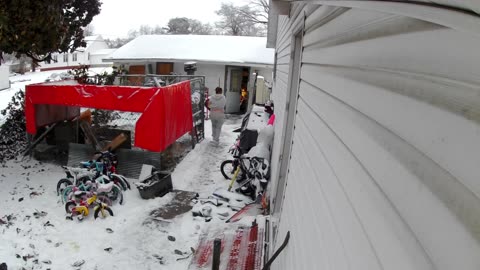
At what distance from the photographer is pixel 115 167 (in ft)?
28.1

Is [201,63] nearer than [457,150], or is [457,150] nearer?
[457,150]

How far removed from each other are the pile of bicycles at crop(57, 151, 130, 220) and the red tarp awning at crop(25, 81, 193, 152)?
3.14 ft

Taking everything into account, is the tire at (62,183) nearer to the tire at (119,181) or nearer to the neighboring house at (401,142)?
the tire at (119,181)

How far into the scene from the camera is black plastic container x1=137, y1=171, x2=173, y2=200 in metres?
7.39

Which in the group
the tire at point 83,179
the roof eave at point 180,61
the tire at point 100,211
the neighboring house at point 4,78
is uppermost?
the roof eave at point 180,61

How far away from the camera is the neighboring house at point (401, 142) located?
0.63 m

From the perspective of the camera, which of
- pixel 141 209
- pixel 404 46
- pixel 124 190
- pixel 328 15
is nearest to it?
pixel 404 46

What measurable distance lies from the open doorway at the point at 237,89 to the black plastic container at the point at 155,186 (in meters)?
10.8

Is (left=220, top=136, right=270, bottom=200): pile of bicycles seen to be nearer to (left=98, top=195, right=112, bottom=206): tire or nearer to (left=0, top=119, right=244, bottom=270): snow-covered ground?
(left=0, top=119, right=244, bottom=270): snow-covered ground

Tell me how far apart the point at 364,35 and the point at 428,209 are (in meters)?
0.86

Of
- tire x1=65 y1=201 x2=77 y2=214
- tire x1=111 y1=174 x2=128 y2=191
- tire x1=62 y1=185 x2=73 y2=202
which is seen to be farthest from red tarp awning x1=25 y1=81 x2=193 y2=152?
Result: tire x1=65 y1=201 x2=77 y2=214

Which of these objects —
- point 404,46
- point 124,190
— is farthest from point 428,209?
point 124,190

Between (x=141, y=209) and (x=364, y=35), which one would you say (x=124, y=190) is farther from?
(x=364, y=35)

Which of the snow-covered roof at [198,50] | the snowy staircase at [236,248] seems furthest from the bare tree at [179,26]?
the snowy staircase at [236,248]
